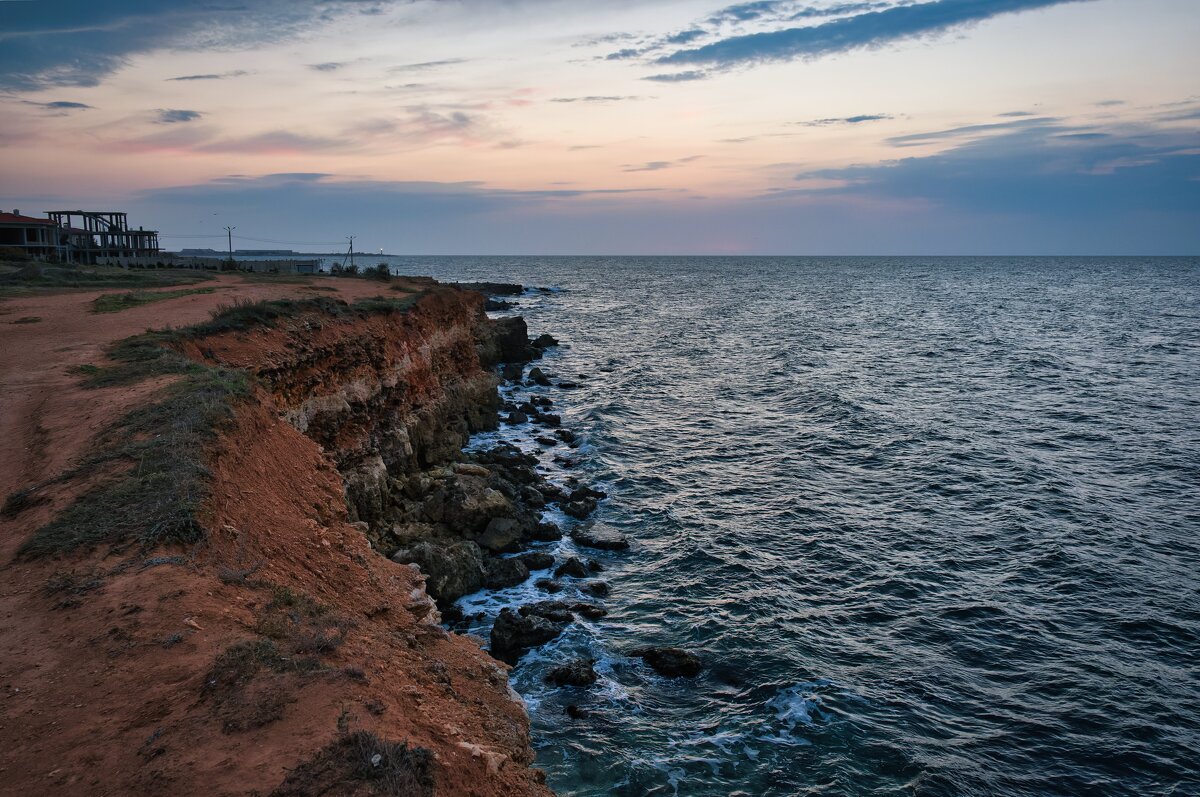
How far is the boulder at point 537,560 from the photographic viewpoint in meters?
23.1

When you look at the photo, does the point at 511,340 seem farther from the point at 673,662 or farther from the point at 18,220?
the point at 673,662

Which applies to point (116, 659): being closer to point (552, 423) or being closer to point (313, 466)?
point (313, 466)

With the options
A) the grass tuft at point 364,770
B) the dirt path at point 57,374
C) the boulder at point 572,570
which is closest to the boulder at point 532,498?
the boulder at point 572,570

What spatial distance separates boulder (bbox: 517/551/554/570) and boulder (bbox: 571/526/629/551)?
2.02m

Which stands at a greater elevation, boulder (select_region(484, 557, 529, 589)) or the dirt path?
the dirt path

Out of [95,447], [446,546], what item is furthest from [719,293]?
[95,447]

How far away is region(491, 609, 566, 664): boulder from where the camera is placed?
58.8 feet

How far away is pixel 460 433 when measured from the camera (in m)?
35.9

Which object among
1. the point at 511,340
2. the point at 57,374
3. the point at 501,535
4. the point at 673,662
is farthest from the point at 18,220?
the point at 673,662

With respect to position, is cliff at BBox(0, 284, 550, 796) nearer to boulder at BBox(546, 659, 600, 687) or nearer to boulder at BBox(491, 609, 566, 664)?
boulder at BBox(491, 609, 566, 664)

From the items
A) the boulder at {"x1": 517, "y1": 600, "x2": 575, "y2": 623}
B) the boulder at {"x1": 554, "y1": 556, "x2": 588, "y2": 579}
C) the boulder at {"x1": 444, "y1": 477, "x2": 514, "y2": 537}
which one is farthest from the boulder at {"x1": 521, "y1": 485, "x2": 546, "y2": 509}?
the boulder at {"x1": 517, "y1": 600, "x2": 575, "y2": 623}

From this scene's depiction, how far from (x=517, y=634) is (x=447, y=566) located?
383 cm

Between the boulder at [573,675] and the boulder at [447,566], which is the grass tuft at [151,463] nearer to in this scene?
the boulder at [447,566]

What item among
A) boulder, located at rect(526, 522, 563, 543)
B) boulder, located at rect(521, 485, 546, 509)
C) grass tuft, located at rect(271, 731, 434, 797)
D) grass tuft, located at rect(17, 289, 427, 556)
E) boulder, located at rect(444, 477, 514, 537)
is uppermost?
grass tuft, located at rect(17, 289, 427, 556)
